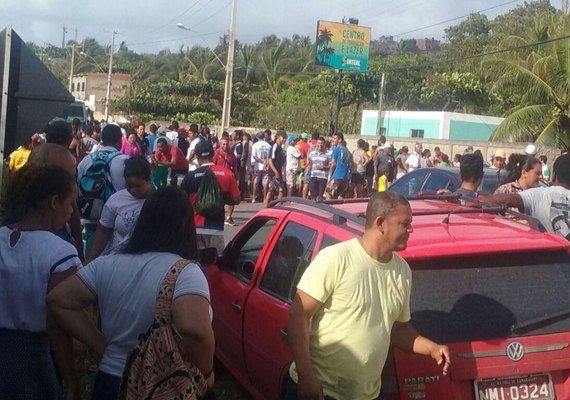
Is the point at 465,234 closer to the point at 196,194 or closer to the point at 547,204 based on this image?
the point at 547,204

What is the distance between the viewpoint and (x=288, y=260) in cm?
533

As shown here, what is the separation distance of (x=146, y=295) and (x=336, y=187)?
15.1m

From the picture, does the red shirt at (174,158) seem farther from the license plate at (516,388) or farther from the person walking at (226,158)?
the license plate at (516,388)

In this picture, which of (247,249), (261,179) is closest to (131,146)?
(261,179)

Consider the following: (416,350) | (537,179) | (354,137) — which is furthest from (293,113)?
(416,350)

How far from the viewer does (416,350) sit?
4027 mm

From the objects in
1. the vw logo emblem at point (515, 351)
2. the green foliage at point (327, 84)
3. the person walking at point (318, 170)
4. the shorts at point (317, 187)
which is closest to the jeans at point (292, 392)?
the vw logo emblem at point (515, 351)

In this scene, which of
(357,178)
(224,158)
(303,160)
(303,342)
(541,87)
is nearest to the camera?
Answer: (303,342)

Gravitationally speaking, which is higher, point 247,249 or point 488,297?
point 488,297

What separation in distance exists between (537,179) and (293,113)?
1693 inches

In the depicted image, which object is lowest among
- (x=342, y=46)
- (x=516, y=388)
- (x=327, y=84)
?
(x=516, y=388)

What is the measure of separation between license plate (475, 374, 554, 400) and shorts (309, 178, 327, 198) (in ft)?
47.5

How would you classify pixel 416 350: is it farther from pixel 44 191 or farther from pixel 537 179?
pixel 537 179

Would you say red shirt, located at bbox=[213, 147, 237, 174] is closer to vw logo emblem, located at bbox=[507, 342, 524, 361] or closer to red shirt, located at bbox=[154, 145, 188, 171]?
red shirt, located at bbox=[154, 145, 188, 171]
